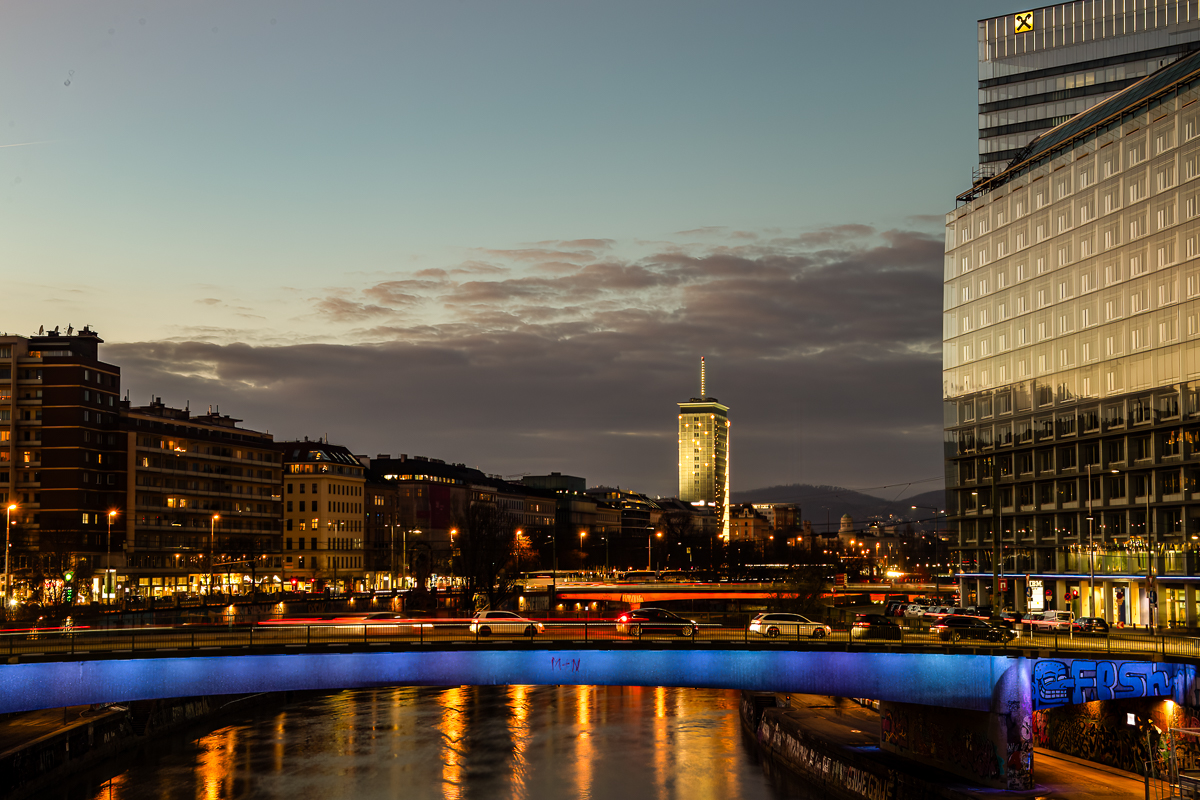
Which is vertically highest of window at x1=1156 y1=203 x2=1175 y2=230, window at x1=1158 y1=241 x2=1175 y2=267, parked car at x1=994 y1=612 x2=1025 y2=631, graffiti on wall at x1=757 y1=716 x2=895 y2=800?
window at x1=1156 y1=203 x2=1175 y2=230

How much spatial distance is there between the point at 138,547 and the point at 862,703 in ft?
377

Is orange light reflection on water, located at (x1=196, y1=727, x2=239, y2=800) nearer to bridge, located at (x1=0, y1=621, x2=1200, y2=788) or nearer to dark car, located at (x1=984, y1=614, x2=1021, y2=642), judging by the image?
bridge, located at (x1=0, y1=621, x2=1200, y2=788)

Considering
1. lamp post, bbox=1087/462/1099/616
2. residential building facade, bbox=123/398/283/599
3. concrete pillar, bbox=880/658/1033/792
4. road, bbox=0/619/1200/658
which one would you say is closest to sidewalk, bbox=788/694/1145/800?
concrete pillar, bbox=880/658/1033/792

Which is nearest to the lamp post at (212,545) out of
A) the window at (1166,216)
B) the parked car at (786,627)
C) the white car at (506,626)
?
the white car at (506,626)

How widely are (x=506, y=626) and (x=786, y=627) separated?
16.1 m

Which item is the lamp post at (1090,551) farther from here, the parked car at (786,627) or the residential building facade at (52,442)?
the residential building facade at (52,442)

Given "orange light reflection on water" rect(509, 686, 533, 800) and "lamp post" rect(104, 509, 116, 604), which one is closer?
"orange light reflection on water" rect(509, 686, 533, 800)

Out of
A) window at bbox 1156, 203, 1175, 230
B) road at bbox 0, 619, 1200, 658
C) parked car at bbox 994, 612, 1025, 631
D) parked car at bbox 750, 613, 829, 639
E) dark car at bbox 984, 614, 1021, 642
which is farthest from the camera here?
window at bbox 1156, 203, 1175, 230

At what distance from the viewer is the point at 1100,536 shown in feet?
335

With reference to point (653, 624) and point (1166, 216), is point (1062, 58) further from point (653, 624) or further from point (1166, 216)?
point (653, 624)

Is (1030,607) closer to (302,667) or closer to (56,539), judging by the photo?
(302,667)

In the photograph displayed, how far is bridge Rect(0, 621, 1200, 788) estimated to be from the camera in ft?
163

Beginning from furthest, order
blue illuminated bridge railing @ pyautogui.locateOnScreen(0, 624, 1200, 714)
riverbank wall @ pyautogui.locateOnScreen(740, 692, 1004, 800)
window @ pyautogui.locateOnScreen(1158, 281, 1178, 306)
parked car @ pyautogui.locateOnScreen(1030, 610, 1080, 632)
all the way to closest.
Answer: window @ pyautogui.locateOnScreen(1158, 281, 1178, 306)
parked car @ pyautogui.locateOnScreen(1030, 610, 1080, 632)
riverbank wall @ pyautogui.locateOnScreen(740, 692, 1004, 800)
blue illuminated bridge railing @ pyautogui.locateOnScreen(0, 624, 1200, 714)

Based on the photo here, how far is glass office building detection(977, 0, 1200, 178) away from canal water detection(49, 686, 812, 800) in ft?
290
